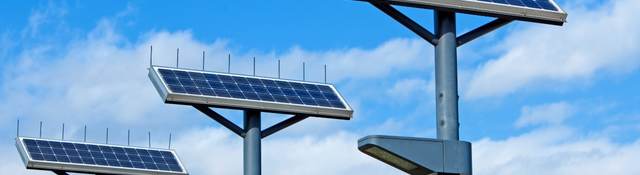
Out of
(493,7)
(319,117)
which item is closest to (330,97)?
(319,117)

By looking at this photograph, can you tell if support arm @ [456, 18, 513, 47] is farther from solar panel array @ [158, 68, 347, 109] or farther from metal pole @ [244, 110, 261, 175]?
metal pole @ [244, 110, 261, 175]

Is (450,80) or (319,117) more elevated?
(319,117)

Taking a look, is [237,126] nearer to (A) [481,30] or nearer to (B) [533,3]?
(B) [533,3]

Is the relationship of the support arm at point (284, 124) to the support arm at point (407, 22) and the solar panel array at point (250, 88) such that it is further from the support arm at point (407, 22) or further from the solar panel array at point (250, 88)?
the support arm at point (407, 22)

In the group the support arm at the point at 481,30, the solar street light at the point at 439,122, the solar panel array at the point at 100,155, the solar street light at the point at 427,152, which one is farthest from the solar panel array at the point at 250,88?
the solar street light at the point at 427,152

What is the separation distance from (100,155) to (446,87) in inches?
1343

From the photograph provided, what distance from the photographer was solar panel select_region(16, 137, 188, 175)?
45000mm

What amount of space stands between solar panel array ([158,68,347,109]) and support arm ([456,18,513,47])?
66.7 feet

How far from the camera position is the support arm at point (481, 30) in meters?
14.9

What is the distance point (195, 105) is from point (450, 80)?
72.0 feet

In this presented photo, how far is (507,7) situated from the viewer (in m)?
15.6

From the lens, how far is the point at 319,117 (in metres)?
38.0

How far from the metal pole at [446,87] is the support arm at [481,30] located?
0.50 meters

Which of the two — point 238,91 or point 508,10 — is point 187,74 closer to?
point 238,91
